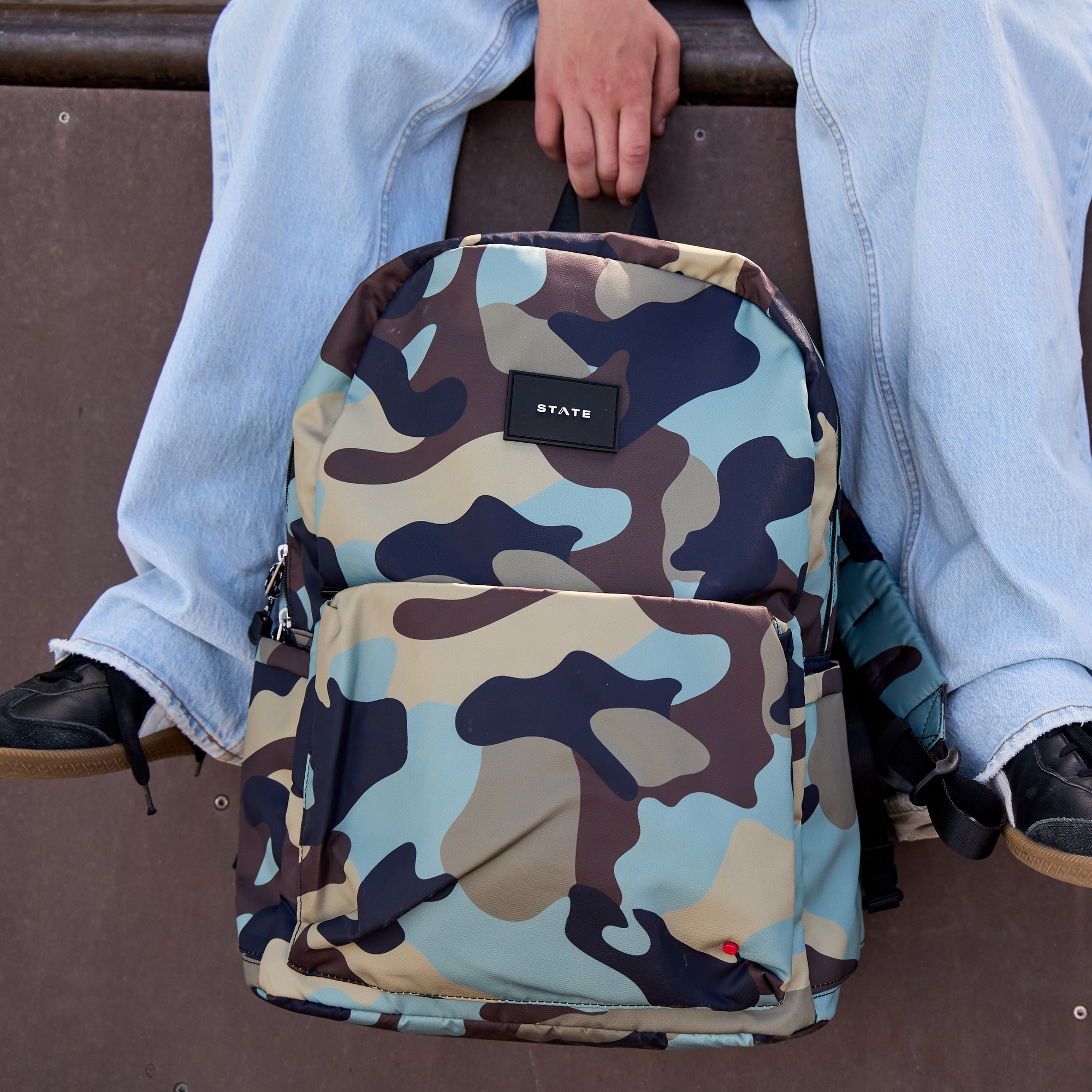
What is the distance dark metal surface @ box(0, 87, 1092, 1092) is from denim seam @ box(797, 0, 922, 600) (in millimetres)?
145

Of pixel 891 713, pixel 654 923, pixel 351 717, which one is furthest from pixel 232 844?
pixel 891 713

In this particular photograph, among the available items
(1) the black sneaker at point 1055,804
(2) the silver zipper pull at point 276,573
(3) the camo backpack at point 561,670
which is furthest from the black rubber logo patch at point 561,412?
(1) the black sneaker at point 1055,804

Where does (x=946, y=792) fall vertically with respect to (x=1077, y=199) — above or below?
below

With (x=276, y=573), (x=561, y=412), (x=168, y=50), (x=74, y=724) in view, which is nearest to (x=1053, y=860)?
(x=561, y=412)

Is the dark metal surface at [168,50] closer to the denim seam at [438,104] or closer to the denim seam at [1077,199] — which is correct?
the denim seam at [438,104]

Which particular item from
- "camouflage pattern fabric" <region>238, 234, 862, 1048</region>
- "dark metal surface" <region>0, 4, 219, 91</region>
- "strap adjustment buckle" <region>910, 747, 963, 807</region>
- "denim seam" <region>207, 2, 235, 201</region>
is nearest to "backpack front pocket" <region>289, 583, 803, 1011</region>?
"camouflage pattern fabric" <region>238, 234, 862, 1048</region>

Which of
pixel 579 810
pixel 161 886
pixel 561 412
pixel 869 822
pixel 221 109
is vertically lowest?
pixel 161 886

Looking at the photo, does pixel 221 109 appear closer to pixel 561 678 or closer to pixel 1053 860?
pixel 561 678

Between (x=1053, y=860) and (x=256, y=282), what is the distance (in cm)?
69

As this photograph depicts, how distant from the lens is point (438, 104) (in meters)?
0.64

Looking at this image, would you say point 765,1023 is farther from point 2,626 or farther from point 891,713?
point 2,626

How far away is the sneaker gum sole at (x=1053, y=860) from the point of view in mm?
473

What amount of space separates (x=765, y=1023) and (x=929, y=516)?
14.9 inches

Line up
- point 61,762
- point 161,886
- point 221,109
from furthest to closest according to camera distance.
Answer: point 161,886 < point 221,109 < point 61,762
